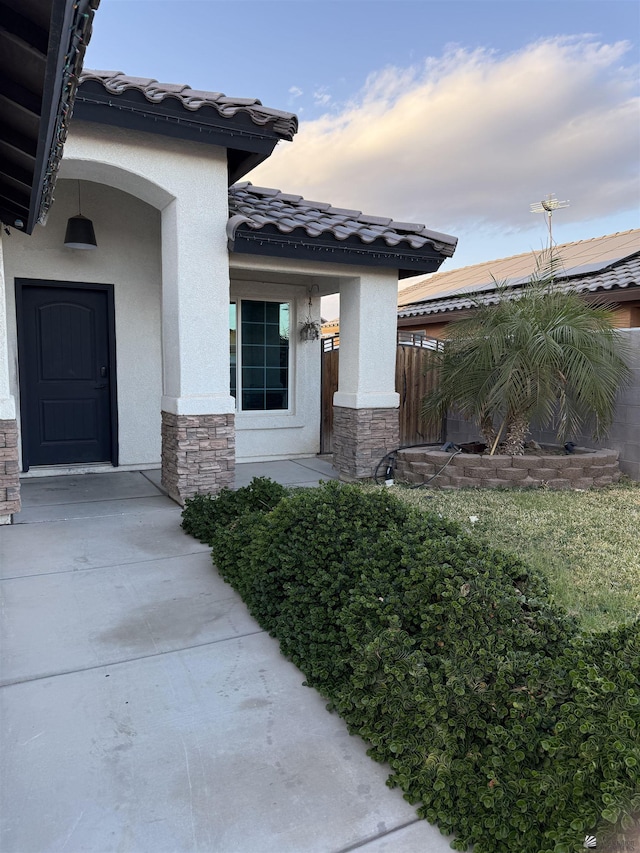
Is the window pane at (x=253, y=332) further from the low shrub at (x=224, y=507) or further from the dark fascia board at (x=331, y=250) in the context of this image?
the low shrub at (x=224, y=507)

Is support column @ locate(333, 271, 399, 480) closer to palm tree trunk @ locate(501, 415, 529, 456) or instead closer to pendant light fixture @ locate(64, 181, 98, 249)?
palm tree trunk @ locate(501, 415, 529, 456)

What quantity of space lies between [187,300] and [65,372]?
8.13ft

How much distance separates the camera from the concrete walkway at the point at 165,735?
81.4 inches

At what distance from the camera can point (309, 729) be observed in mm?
2658

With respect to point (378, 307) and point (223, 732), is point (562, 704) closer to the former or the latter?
point (223, 732)

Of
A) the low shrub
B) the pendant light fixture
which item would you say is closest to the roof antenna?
the pendant light fixture

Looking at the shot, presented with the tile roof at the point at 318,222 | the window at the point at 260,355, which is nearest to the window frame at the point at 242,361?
the window at the point at 260,355

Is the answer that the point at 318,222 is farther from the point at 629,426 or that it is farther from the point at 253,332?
the point at 629,426

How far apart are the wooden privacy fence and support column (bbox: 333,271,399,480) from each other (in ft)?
4.44

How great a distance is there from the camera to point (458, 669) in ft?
8.31

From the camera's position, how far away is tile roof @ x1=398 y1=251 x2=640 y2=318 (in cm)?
985

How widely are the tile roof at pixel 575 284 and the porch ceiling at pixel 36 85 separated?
18.1ft

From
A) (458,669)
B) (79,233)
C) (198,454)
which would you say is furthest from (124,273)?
(458,669)

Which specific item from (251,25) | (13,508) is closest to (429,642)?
(13,508)
